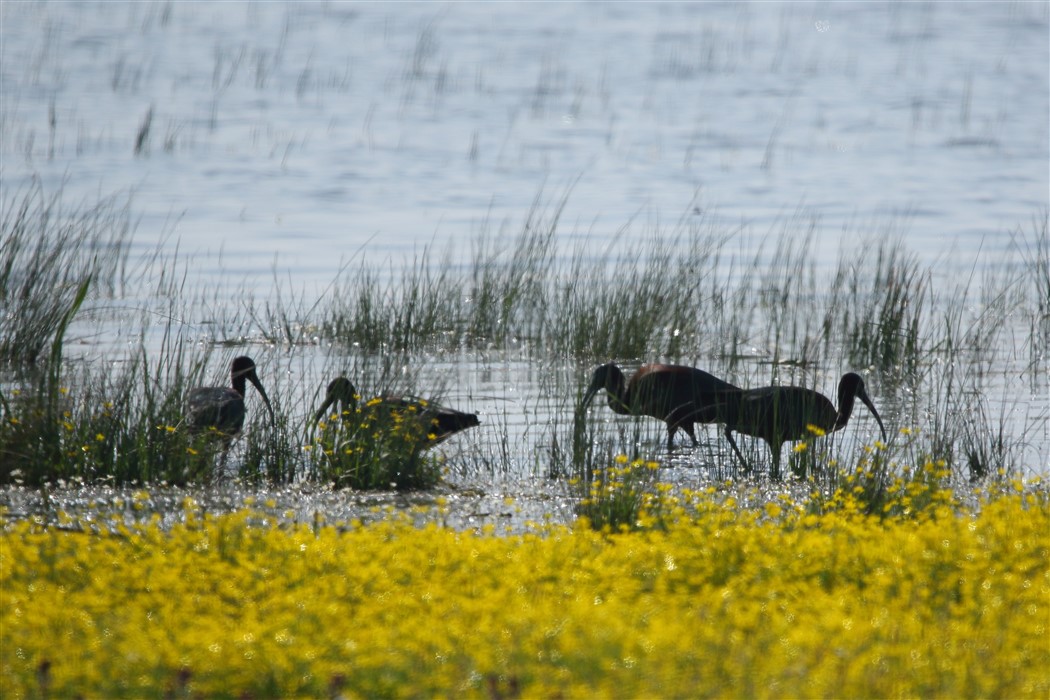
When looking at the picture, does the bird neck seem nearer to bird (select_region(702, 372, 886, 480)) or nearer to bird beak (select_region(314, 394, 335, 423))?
bird (select_region(702, 372, 886, 480))

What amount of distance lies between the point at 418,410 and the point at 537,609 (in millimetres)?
3529

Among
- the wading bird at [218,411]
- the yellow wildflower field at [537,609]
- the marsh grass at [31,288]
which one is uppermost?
the marsh grass at [31,288]

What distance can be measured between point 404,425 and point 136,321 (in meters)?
7.58

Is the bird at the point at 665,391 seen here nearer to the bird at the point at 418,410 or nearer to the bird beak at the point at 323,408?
the bird at the point at 418,410

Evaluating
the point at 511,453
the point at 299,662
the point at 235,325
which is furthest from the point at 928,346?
the point at 299,662

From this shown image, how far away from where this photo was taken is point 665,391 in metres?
8.88

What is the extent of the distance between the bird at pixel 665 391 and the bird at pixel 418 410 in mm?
882

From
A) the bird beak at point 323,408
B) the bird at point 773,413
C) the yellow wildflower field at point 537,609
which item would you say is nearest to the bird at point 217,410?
the bird beak at point 323,408

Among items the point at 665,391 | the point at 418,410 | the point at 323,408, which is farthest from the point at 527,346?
the point at 323,408

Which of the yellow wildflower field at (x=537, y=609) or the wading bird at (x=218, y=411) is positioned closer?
the yellow wildflower field at (x=537, y=609)

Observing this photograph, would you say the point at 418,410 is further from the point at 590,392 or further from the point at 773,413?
the point at 773,413

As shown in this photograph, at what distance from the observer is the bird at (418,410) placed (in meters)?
7.53

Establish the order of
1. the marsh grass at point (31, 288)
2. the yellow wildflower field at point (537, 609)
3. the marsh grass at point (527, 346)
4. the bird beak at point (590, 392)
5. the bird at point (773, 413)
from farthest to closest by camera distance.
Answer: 1. the marsh grass at point (31, 288)
2. the bird beak at point (590, 392)
3. the bird at point (773, 413)
4. the marsh grass at point (527, 346)
5. the yellow wildflower field at point (537, 609)

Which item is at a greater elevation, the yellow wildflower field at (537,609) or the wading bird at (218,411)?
the wading bird at (218,411)
